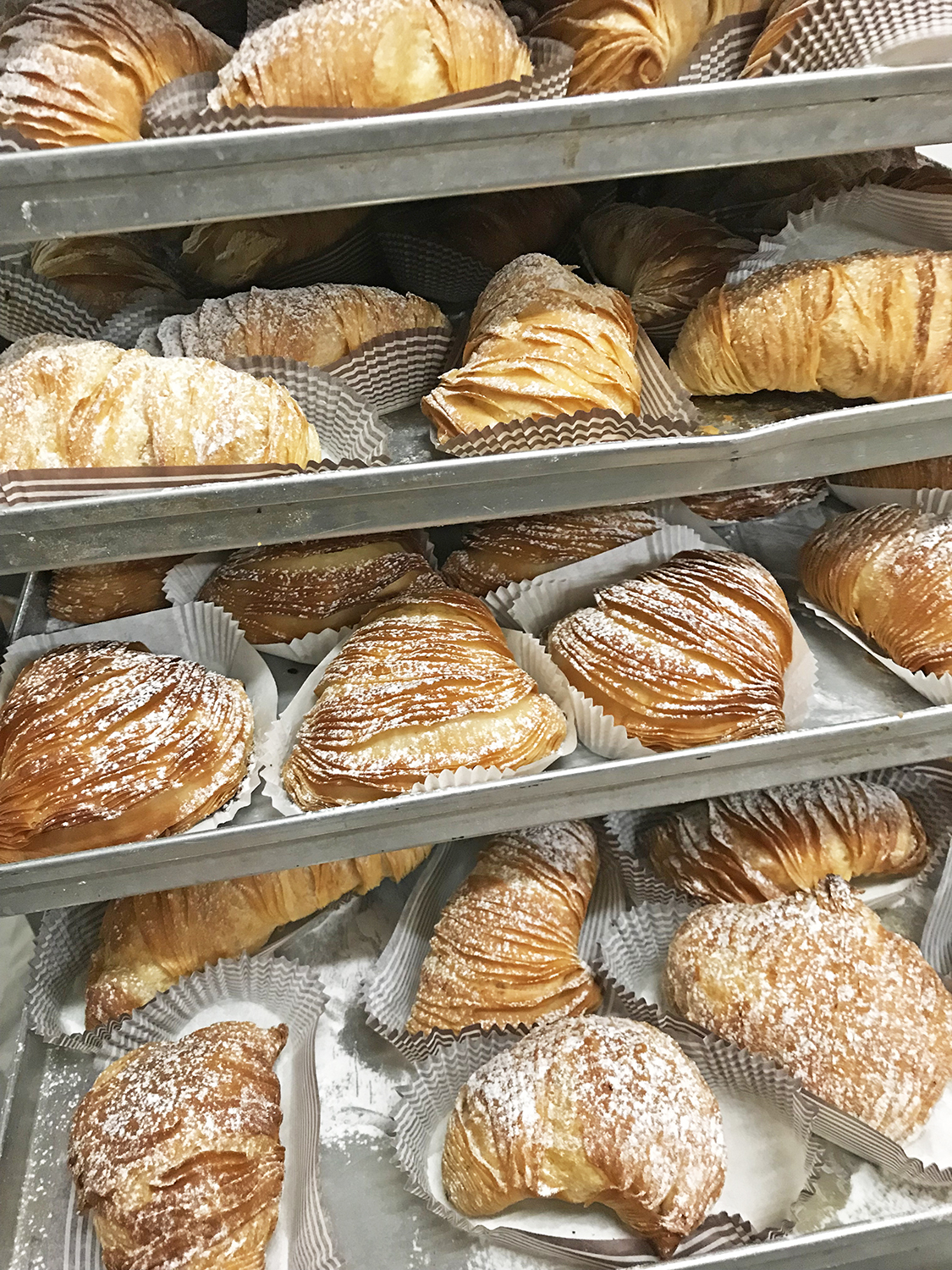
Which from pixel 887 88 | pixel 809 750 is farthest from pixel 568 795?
pixel 887 88

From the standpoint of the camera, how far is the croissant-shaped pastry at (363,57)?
0.91 metres

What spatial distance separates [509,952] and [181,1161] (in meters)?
0.47

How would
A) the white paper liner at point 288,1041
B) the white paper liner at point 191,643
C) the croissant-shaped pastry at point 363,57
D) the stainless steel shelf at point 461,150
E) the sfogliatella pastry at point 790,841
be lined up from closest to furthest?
the stainless steel shelf at point 461,150
the croissant-shaped pastry at point 363,57
the white paper liner at point 288,1041
the white paper liner at point 191,643
the sfogliatella pastry at point 790,841

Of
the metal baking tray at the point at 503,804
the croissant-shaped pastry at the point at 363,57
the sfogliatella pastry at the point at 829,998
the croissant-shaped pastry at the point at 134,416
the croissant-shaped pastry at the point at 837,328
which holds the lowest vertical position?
the sfogliatella pastry at the point at 829,998

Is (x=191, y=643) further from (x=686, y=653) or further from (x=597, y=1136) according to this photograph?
(x=597, y=1136)

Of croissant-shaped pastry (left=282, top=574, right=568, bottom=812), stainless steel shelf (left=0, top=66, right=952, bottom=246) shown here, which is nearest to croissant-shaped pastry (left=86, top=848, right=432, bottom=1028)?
croissant-shaped pastry (left=282, top=574, right=568, bottom=812)

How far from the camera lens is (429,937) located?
1448 mm

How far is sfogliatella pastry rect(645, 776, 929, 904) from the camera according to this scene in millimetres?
1374

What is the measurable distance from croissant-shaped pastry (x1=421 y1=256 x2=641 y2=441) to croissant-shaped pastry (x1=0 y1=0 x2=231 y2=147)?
441 mm

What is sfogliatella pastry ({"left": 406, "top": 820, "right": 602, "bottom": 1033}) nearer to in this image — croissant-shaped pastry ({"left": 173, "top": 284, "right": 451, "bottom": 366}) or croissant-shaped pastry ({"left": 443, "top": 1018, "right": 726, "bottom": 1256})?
croissant-shaped pastry ({"left": 443, "top": 1018, "right": 726, "bottom": 1256})

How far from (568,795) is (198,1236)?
65 centimetres

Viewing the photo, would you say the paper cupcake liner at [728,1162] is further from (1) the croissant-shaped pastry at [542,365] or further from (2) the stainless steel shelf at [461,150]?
(2) the stainless steel shelf at [461,150]

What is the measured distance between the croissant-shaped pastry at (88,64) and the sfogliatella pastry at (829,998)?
1236 millimetres

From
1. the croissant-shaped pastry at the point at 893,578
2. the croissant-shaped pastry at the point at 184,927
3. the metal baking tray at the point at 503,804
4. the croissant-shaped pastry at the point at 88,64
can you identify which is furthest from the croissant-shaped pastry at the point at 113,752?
the croissant-shaped pastry at the point at 893,578
